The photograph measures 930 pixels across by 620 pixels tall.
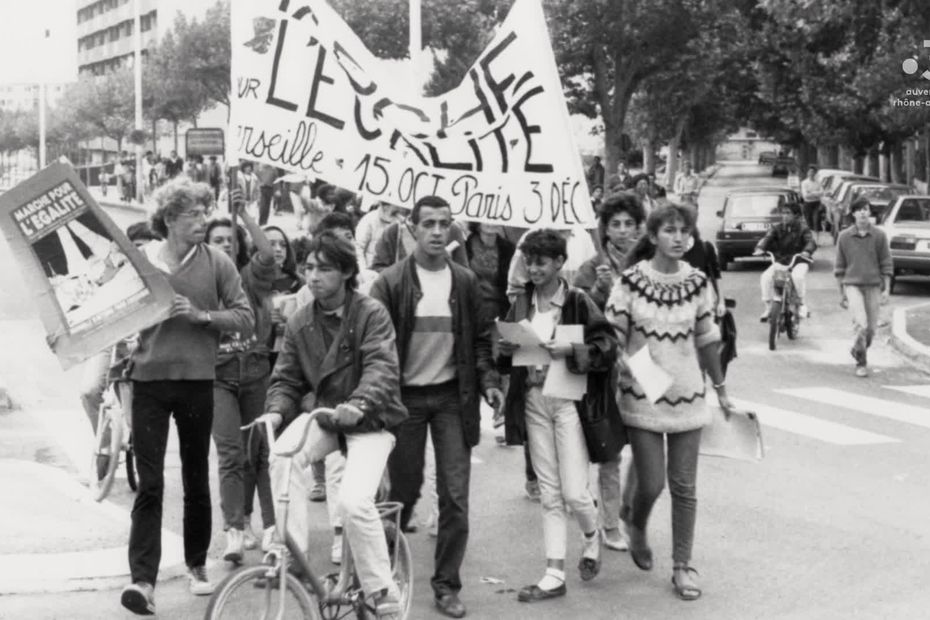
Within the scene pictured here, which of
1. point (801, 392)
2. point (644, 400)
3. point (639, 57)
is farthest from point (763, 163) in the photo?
point (644, 400)

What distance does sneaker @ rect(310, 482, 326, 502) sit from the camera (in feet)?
31.6

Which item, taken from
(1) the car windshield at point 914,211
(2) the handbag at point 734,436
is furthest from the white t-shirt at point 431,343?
(1) the car windshield at point 914,211

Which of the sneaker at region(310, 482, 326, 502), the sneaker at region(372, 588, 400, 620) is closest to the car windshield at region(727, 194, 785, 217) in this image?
the sneaker at region(310, 482, 326, 502)

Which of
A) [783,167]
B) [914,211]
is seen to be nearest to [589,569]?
[914,211]

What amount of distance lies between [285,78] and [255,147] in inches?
15.7

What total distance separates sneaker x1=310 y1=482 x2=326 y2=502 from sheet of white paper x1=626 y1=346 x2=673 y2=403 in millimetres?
2981

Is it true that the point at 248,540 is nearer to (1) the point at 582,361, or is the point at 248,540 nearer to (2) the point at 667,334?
(1) the point at 582,361

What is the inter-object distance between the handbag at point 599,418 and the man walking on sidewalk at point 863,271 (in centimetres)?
914

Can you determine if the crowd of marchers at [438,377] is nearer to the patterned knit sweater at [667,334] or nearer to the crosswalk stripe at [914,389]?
the patterned knit sweater at [667,334]

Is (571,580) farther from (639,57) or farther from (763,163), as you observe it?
(763,163)

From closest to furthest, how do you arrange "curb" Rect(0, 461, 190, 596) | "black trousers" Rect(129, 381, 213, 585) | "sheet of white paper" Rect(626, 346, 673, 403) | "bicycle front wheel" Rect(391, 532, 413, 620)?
"bicycle front wheel" Rect(391, 532, 413, 620) < "black trousers" Rect(129, 381, 213, 585) < "sheet of white paper" Rect(626, 346, 673, 403) < "curb" Rect(0, 461, 190, 596)

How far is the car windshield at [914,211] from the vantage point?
85.4ft

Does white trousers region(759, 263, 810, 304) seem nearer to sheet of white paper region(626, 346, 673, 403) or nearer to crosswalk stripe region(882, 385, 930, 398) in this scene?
crosswalk stripe region(882, 385, 930, 398)

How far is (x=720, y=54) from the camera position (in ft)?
130
